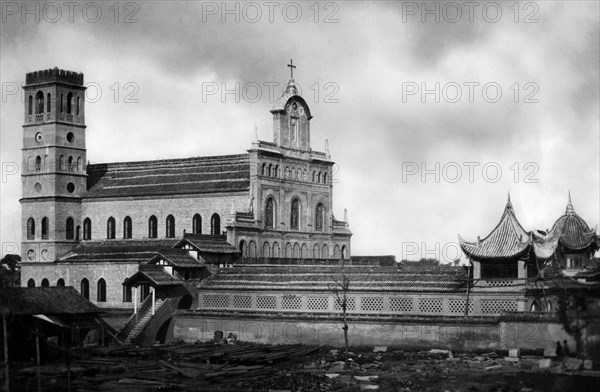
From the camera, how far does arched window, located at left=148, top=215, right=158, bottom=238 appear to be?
245 feet

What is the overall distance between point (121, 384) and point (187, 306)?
20.7 m

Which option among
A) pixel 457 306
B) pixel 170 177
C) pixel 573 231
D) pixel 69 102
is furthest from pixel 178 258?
pixel 573 231

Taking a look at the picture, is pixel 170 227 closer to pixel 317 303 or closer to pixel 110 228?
pixel 110 228

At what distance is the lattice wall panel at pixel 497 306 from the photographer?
5034 cm

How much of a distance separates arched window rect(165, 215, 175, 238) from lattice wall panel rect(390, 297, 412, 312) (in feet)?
80.8

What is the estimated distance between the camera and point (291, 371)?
144ft

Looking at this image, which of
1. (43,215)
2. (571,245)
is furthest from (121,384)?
(43,215)

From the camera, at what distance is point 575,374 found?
121 feet

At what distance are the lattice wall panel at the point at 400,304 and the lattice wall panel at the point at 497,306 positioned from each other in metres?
3.97

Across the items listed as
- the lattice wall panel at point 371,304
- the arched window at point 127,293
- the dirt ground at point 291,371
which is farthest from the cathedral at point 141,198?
the dirt ground at point 291,371

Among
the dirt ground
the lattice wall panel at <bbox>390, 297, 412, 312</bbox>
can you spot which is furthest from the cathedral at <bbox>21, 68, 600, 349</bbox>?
the dirt ground

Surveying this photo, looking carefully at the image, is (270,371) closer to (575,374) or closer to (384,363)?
(384,363)

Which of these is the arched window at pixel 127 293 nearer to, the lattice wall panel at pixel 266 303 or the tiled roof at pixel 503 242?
the lattice wall panel at pixel 266 303

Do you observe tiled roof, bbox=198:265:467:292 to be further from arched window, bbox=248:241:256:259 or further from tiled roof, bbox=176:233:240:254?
arched window, bbox=248:241:256:259
